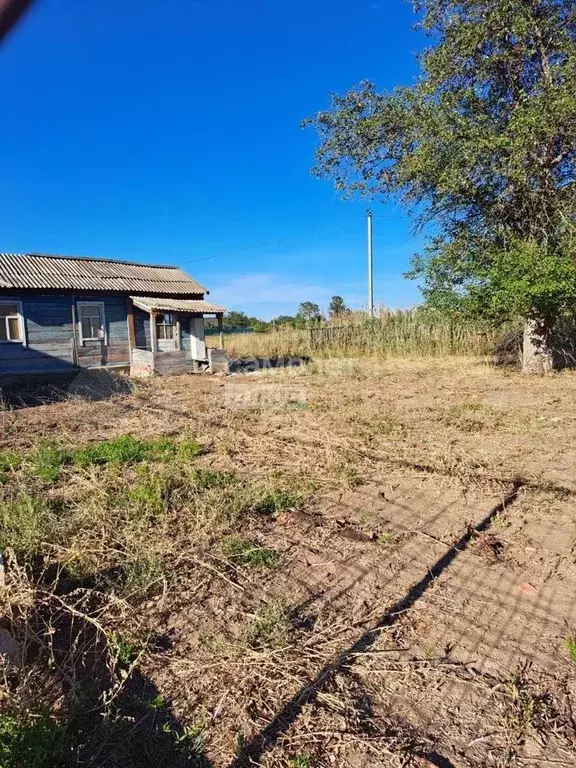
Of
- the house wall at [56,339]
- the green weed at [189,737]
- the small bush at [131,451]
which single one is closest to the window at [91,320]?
the house wall at [56,339]

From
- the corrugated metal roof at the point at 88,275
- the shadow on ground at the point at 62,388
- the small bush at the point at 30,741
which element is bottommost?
the small bush at the point at 30,741

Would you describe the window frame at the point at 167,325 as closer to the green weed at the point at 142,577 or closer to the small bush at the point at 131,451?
the small bush at the point at 131,451

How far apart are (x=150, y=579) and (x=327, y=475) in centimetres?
257

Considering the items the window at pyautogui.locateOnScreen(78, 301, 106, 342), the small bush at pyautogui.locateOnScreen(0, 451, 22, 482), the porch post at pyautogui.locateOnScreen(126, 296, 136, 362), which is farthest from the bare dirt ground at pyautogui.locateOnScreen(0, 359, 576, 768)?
the porch post at pyautogui.locateOnScreen(126, 296, 136, 362)

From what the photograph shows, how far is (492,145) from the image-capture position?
9.53 meters

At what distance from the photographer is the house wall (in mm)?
14062

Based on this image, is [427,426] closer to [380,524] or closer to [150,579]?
[380,524]

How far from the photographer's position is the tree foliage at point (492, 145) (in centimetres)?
977

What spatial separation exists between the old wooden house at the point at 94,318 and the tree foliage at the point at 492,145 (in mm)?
8103

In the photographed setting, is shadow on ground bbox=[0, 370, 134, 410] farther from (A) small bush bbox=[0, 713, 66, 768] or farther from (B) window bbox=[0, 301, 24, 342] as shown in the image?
(A) small bush bbox=[0, 713, 66, 768]

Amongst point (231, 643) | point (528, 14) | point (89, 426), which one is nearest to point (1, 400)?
point (89, 426)

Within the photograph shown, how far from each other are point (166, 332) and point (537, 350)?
1226cm

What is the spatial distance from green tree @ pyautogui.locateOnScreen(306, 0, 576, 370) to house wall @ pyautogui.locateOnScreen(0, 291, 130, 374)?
9.24m

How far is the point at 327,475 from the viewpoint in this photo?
5.16 metres
